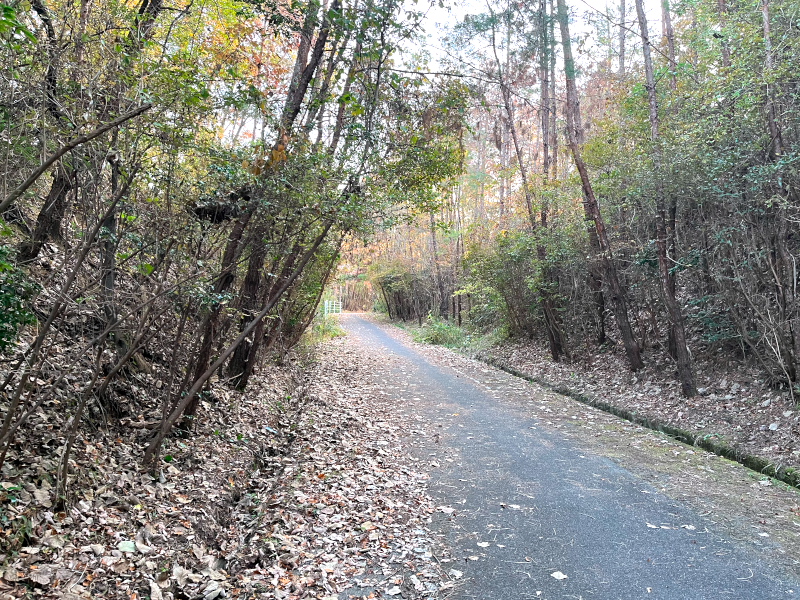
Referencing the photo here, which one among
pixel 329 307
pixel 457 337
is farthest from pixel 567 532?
pixel 329 307

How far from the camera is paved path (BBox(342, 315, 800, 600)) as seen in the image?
3.30 m

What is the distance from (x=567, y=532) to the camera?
13.3 feet

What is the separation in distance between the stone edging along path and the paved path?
169 centimetres

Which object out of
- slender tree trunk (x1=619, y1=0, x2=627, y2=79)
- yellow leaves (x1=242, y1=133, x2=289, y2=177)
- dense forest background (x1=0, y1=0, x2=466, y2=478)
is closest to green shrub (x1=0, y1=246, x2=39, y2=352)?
dense forest background (x1=0, y1=0, x2=466, y2=478)

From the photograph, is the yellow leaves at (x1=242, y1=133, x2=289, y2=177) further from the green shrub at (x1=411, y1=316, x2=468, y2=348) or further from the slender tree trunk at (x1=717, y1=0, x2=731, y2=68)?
the green shrub at (x1=411, y1=316, x2=468, y2=348)

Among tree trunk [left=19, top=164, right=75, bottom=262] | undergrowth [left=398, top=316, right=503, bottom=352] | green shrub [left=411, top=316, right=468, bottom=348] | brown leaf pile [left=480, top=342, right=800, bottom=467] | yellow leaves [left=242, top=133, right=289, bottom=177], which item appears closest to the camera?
tree trunk [left=19, top=164, right=75, bottom=262]

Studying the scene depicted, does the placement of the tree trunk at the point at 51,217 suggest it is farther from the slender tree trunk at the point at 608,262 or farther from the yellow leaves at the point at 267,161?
the slender tree trunk at the point at 608,262

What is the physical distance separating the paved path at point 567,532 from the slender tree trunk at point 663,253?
306 centimetres

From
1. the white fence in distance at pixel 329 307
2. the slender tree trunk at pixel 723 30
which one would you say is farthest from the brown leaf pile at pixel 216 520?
the white fence in distance at pixel 329 307

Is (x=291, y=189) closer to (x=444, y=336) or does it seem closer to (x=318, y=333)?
(x=318, y=333)

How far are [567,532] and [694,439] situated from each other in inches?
151

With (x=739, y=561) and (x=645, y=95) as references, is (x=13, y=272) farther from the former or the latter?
(x=645, y=95)

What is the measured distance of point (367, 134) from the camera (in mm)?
6398

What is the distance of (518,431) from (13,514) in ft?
19.4
